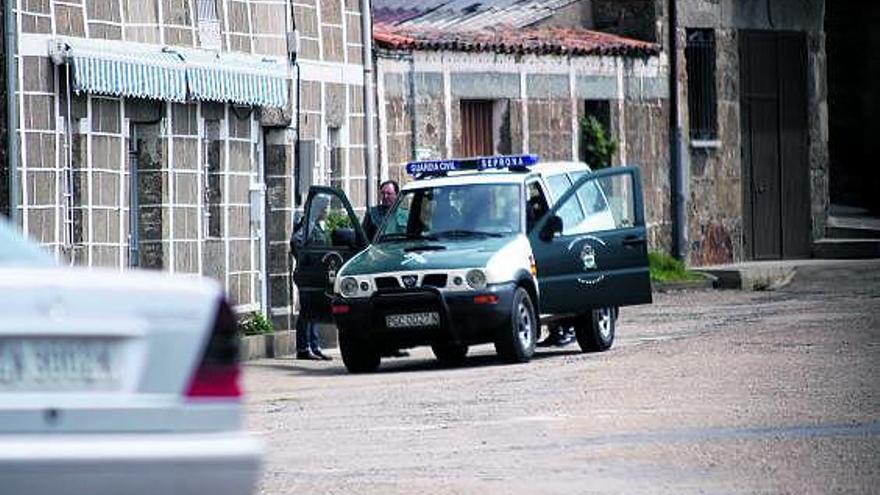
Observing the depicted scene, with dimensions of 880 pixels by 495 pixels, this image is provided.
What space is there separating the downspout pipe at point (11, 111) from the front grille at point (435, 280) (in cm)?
353

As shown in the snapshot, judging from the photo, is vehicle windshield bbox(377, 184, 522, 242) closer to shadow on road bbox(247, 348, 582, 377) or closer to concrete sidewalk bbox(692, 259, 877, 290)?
shadow on road bbox(247, 348, 582, 377)

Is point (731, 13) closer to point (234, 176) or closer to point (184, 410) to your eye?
point (234, 176)

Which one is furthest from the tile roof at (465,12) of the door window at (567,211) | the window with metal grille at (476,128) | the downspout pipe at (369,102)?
the door window at (567,211)

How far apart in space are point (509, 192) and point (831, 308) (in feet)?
23.0

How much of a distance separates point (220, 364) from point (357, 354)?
14815 mm

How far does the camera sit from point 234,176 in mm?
28531

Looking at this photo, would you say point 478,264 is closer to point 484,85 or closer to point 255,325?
point 255,325

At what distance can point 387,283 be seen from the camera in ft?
76.7

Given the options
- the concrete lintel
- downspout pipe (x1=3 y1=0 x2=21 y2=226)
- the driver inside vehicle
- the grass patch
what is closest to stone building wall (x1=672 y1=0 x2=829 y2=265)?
the grass patch

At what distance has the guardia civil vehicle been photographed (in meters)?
23.3

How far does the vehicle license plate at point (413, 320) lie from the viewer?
23.2 meters

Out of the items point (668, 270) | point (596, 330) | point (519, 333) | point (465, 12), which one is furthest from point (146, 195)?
point (668, 270)

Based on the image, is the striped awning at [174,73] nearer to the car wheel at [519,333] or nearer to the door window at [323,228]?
the door window at [323,228]

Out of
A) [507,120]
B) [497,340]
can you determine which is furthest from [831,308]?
[497,340]
